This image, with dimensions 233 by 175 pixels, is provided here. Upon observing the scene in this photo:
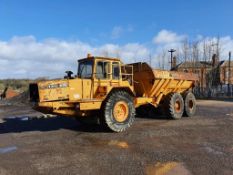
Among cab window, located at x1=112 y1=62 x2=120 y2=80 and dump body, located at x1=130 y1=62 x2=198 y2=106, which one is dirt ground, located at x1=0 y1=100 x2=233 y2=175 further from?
cab window, located at x1=112 y1=62 x2=120 y2=80

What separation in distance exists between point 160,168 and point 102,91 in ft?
15.4

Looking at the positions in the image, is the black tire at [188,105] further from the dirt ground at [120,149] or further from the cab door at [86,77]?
the cab door at [86,77]

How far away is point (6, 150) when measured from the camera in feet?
28.2

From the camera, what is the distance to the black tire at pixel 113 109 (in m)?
10.6

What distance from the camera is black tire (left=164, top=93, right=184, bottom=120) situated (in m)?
14.0

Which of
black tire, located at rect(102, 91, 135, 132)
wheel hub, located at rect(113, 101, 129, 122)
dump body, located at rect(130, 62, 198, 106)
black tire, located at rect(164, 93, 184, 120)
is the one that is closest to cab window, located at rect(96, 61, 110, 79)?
black tire, located at rect(102, 91, 135, 132)

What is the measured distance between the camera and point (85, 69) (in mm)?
11117

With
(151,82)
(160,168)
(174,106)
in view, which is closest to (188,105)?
(174,106)

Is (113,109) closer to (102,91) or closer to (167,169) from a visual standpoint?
(102,91)

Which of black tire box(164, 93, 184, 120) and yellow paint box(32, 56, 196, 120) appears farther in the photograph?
black tire box(164, 93, 184, 120)

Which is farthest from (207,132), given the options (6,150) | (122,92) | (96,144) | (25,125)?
(25,125)

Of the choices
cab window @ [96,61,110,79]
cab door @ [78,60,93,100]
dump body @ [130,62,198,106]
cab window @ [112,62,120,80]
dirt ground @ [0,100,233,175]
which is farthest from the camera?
dump body @ [130,62,198,106]

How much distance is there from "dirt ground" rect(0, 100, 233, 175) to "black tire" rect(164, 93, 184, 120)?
4.21 feet

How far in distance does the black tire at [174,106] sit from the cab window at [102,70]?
421 centimetres
